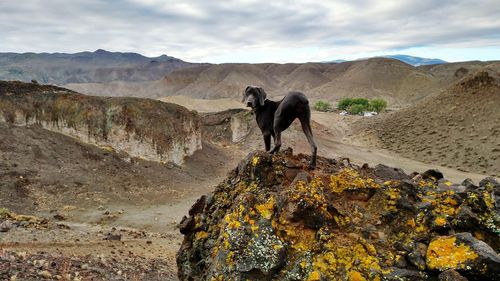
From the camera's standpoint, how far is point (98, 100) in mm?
27641

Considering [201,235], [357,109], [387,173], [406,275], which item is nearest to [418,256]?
[406,275]

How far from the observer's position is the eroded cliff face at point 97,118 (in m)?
25.6

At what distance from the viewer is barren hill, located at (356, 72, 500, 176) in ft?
130

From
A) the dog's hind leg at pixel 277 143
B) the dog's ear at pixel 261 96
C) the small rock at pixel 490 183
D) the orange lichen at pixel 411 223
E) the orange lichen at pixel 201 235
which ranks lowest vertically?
the orange lichen at pixel 201 235

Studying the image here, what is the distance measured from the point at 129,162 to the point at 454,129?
37.5m

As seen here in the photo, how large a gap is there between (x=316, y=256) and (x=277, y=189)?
1.66 meters

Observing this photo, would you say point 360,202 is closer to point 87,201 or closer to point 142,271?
point 142,271

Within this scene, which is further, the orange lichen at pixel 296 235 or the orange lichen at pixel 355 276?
the orange lichen at pixel 296 235

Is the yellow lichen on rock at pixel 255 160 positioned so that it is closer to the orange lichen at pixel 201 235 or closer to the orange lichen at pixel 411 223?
the orange lichen at pixel 201 235

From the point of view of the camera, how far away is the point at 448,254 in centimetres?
541

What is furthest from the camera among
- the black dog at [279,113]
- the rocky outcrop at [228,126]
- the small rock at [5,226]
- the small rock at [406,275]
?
the rocky outcrop at [228,126]

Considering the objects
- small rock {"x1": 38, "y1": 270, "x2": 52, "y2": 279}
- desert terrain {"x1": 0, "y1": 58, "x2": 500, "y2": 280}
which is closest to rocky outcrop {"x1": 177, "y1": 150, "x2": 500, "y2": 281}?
small rock {"x1": 38, "y1": 270, "x2": 52, "y2": 279}

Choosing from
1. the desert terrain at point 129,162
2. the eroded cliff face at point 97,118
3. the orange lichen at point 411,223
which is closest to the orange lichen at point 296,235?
the orange lichen at point 411,223

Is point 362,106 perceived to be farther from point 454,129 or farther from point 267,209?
point 267,209
